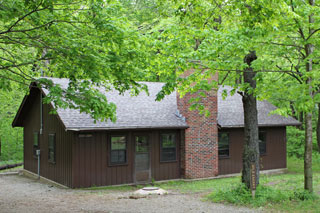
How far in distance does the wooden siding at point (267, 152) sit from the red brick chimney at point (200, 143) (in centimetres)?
102

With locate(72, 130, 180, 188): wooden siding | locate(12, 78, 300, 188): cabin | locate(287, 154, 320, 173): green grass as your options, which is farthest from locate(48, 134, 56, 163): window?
locate(287, 154, 320, 173): green grass

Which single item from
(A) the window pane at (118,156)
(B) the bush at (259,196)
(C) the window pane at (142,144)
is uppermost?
(C) the window pane at (142,144)

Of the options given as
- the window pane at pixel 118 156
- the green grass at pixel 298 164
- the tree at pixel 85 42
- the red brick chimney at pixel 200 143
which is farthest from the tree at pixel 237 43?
the green grass at pixel 298 164

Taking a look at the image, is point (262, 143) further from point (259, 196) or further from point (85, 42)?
point (85, 42)

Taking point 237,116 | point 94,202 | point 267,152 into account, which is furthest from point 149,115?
point 267,152

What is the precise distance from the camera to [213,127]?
17.3m

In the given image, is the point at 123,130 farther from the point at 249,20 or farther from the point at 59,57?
the point at 249,20

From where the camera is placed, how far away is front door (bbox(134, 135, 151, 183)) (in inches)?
631

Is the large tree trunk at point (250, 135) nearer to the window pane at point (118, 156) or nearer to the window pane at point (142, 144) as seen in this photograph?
the window pane at point (142, 144)

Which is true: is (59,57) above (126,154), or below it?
above

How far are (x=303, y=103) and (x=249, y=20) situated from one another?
2634 millimetres

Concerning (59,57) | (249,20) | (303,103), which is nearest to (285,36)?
(303,103)

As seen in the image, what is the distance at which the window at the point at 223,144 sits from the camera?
18141 mm

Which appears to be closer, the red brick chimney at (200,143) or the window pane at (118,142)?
the window pane at (118,142)
